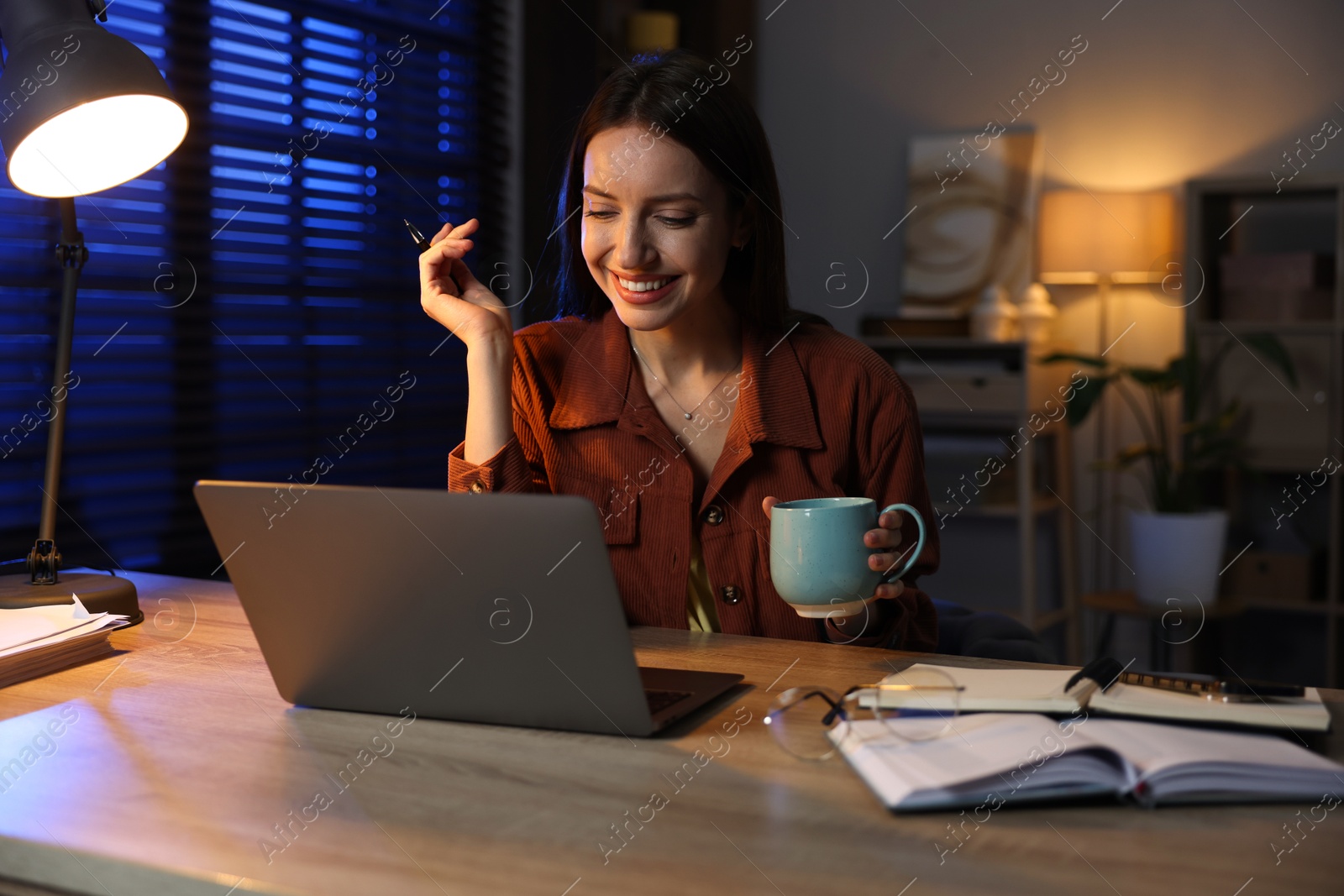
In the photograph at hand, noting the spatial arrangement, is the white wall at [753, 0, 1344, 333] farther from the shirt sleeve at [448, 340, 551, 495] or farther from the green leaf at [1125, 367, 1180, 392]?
the shirt sleeve at [448, 340, 551, 495]

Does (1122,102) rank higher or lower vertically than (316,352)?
higher

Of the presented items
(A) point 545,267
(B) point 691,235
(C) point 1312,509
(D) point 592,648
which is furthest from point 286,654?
(C) point 1312,509

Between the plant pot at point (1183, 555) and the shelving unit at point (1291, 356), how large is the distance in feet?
0.48

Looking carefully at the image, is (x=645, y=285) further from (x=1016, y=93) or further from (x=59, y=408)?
(x=1016, y=93)

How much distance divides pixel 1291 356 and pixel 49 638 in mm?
3197

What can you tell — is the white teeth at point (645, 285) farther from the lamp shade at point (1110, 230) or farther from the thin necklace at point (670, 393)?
the lamp shade at point (1110, 230)

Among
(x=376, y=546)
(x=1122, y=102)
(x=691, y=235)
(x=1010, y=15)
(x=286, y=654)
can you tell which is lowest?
(x=286, y=654)

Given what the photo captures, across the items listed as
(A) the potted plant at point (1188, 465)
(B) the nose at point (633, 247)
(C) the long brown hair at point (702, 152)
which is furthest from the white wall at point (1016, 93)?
(B) the nose at point (633, 247)

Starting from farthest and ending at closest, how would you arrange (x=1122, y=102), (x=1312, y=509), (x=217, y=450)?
(x=1122, y=102) < (x=1312, y=509) < (x=217, y=450)

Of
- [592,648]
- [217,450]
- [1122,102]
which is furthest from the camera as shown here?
[1122,102]

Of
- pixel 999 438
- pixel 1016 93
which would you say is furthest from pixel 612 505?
pixel 1016 93

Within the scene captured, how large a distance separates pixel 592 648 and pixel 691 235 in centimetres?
74

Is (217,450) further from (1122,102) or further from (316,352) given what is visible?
(1122,102)

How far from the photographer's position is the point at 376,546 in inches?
35.7
